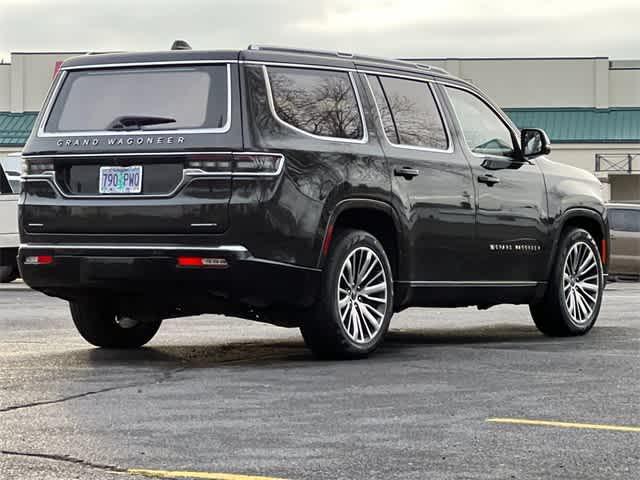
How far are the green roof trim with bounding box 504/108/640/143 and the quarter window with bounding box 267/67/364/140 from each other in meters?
54.7

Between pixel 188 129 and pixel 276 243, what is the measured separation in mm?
857

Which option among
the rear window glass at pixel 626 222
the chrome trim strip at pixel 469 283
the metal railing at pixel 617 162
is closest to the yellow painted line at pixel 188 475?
the chrome trim strip at pixel 469 283

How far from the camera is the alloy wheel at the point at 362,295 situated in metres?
9.59

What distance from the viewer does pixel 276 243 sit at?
9.03 metres

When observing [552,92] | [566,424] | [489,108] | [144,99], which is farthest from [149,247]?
[552,92]

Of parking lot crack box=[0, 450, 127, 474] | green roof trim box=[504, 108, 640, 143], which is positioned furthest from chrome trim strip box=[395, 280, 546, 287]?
green roof trim box=[504, 108, 640, 143]

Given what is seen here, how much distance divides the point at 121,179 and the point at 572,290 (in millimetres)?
4223

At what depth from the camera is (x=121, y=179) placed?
914cm

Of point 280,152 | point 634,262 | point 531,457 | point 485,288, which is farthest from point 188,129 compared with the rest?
point 634,262

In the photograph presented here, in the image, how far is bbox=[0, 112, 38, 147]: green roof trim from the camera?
61375 mm

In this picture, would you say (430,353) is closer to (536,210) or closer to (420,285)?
(420,285)

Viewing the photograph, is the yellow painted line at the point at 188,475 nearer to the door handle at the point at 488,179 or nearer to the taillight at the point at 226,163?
the taillight at the point at 226,163

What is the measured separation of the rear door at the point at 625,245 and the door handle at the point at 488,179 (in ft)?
52.1

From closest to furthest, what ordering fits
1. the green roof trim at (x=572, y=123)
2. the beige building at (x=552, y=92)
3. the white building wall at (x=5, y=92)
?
the green roof trim at (x=572, y=123), the beige building at (x=552, y=92), the white building wall at (x=5, y=92)
